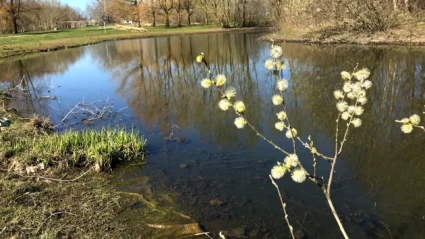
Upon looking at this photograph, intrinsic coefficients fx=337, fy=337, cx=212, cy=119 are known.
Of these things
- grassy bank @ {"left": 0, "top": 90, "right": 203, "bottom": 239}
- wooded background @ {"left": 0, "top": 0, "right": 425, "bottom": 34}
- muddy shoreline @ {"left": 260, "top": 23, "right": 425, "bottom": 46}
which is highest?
wooded background @ {"left": 0, "top": 0, "right": 425, "bottom": 34}

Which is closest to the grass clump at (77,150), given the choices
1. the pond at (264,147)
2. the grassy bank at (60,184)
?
the grassy bank at (60,184)

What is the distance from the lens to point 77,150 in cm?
609

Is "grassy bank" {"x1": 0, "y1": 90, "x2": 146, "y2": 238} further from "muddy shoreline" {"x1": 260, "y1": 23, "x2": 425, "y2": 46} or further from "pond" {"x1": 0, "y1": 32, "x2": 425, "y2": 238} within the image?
"muddy shoreline" {"x1": 260, "y1": 23, "x2": 425, "y2": 46}

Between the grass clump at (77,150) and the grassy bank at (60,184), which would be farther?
the grass clump at (77,150)

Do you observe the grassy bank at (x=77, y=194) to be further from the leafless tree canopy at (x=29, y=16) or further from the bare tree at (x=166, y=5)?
the bare tree at (x=166, y=5)

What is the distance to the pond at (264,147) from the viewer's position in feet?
14.1

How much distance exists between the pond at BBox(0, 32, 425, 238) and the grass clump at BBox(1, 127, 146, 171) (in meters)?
0.36

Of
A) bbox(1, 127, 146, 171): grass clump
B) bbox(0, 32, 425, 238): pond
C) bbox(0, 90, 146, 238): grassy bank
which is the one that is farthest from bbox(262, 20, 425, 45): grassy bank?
bbox(0, 90, 146, 238): grassy bank

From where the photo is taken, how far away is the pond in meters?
4.31

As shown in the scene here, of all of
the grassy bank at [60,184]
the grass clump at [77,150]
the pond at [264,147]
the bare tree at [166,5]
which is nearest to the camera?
the grassy bank at [60,184]

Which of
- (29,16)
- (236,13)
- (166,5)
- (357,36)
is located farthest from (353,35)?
(29,16)

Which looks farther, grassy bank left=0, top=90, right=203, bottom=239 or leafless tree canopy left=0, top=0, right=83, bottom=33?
leafless tree canopy left=0, top=0, right=83, bottom=33

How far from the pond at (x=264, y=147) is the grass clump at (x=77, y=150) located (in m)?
0.36

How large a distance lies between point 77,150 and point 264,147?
11.4ft
